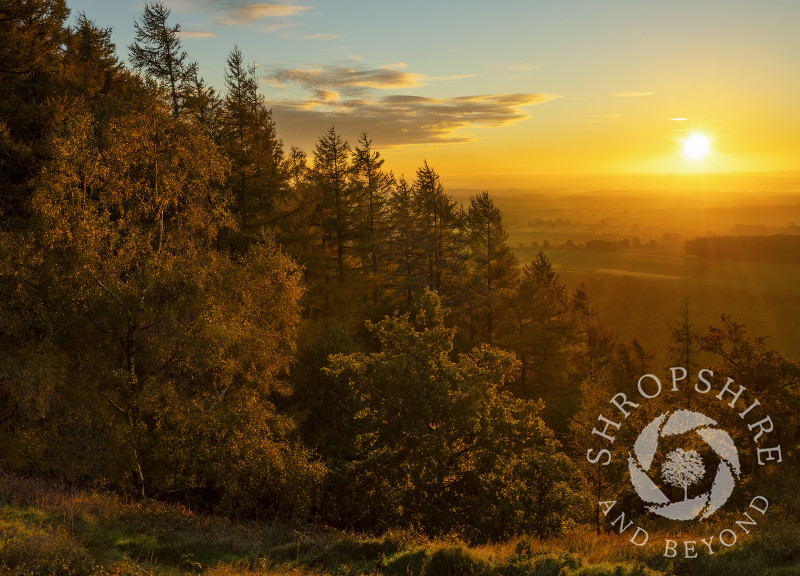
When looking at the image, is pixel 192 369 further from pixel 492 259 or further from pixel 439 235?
pixel 492 259

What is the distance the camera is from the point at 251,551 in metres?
14.9

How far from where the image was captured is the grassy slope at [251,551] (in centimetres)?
1130

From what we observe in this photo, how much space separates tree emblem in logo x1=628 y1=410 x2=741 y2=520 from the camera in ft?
81.9

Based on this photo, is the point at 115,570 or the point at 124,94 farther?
the point at 124,94

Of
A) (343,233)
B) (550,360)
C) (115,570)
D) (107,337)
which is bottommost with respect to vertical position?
(550,360)

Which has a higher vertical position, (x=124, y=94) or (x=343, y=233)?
(x=124, y=94)

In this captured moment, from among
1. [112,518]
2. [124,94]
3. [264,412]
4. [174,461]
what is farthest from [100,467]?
[124,94]

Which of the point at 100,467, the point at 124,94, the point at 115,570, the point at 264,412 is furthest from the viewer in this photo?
the point at 124,94

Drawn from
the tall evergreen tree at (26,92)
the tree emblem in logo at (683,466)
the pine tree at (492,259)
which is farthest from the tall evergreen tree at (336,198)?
the tree emblem in logo at (683,466)

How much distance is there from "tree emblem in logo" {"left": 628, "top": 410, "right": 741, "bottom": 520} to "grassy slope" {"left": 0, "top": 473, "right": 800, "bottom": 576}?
8.90 m

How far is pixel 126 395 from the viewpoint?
20234 millimetres

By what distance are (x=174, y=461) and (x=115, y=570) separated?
949 centimetres

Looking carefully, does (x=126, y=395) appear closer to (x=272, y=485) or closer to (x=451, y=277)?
(x=272, y=485)

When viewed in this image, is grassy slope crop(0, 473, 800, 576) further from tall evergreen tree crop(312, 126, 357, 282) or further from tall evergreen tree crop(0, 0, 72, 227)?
tall evergreen tree crop(312, 126, 357, 282)
